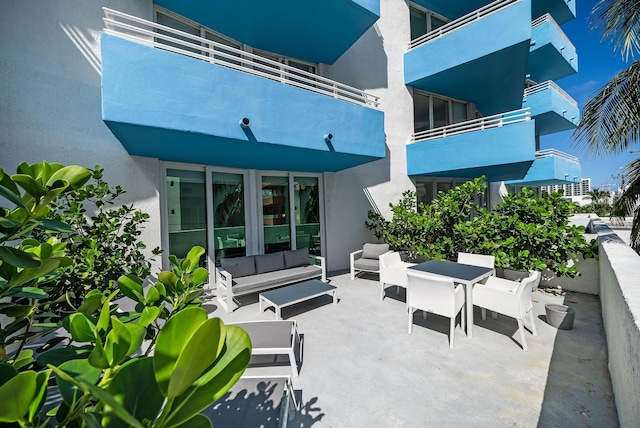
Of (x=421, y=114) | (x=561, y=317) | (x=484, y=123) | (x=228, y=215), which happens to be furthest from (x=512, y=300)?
(x=421, y=114)

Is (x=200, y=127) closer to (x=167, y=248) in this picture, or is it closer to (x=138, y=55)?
(x=138, y=55)

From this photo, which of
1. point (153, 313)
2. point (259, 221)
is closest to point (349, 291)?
point (259, 221)

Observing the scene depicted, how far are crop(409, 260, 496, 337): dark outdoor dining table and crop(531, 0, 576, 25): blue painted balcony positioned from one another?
1442cm

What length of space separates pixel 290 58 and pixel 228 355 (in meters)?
9.36

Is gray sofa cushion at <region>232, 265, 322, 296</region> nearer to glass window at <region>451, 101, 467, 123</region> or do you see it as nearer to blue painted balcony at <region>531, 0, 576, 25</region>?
glass window at <region>451, 101, 467, 123</region>

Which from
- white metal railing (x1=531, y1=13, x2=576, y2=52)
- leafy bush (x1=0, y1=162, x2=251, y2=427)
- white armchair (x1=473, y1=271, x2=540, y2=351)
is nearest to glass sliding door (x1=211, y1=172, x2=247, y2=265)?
white armchair (x1=473, y1=271, x2=540, y2=351)

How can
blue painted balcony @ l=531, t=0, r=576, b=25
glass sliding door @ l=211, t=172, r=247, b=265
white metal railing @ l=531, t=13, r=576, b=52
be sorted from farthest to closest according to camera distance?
blue painted balcony @ l=531, t=0, r=576, b=25, white metal railing @ l=531, t=13, r=576, b=52, glass sliding door @ l=211, t=172, r=247, b=265

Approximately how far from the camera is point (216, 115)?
185 inches

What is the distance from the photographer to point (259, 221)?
7.85 metres

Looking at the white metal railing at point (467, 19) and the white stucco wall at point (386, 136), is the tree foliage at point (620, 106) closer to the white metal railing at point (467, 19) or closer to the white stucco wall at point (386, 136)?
the white metal railing at point (467, 19)

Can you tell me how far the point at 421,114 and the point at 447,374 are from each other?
1021 cm

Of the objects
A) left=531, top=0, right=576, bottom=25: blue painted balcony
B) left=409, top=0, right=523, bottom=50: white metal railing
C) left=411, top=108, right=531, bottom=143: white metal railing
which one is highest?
left=531, top=0, right=576, bottom=25: blue painted balcony

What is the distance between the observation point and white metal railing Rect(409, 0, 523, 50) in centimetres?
798

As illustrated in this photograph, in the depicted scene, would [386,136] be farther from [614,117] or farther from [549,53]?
[549,53]
